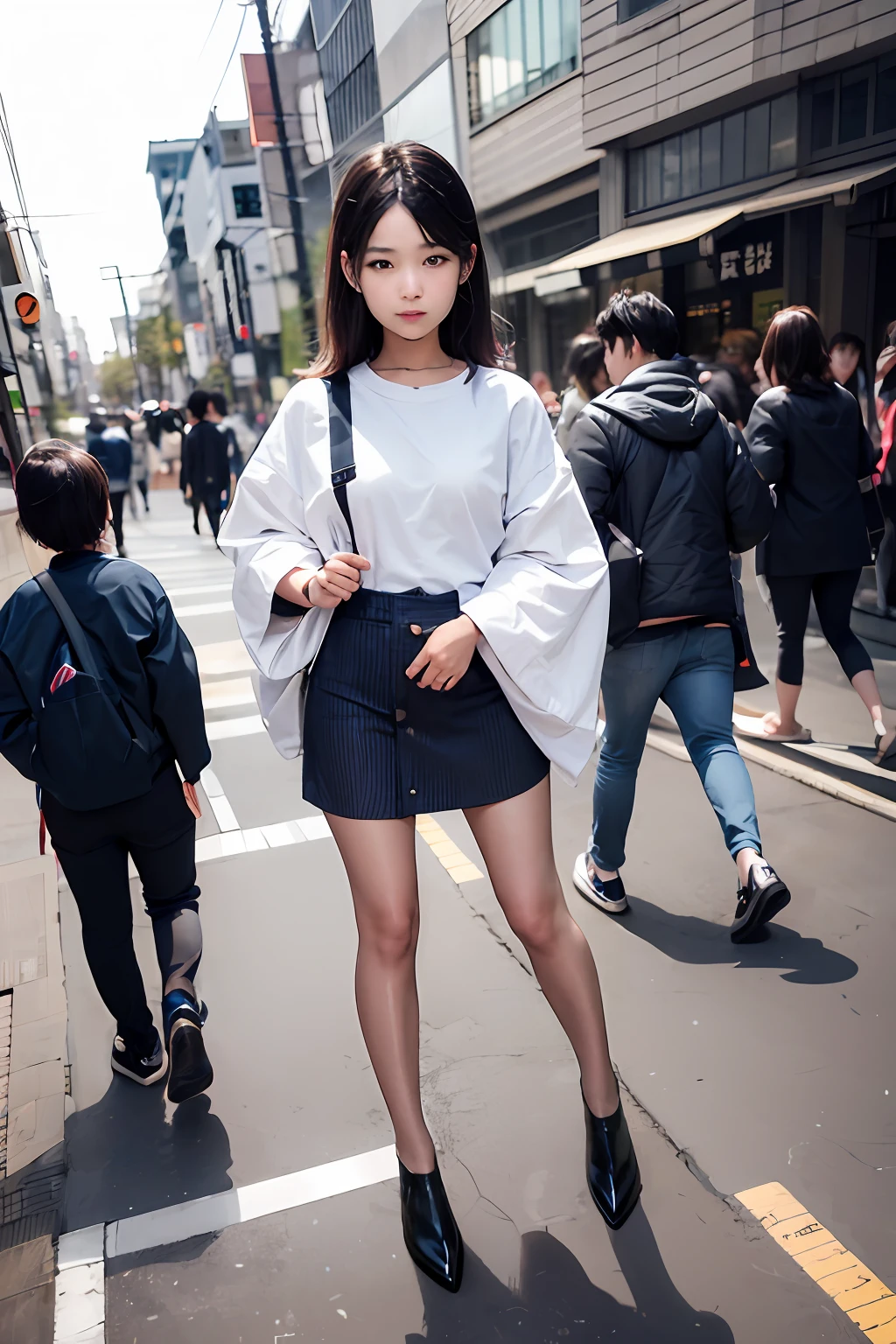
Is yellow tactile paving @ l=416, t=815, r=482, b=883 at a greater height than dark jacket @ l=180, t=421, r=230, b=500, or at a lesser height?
lesser

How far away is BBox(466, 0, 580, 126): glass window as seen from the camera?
519 cm

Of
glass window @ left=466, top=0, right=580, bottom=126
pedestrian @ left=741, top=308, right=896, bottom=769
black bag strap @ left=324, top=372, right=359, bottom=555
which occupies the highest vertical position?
glass window @ left=466, top=0, right=580, bottom=126

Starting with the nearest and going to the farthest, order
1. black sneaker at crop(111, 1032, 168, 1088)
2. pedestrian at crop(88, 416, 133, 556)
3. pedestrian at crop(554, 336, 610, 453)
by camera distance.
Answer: black sneaker at crop(111, 1032, 168, 1088) < pedestrian at crop(554, 336, 610, 453) < pedestrian at crop(88, 416, 133, 556)

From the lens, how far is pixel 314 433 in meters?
1.83

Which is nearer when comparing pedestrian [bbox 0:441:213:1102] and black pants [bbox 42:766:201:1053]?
pedestrian [bbox 0:441:213:1102]

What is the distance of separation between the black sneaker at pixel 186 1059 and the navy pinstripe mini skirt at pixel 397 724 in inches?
33.0

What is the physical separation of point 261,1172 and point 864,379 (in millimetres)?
4649

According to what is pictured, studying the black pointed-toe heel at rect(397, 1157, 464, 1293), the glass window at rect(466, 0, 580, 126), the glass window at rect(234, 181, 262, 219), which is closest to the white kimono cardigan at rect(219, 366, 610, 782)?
the black pointed-toe heel at rect(397, 1157, 464, 1293)

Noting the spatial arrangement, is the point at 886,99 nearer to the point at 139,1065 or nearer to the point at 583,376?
the point at 583,376

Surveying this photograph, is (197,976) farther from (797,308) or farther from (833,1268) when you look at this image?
(797,308)

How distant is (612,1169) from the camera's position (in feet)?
6.68

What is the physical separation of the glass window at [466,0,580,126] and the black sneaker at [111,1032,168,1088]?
485 centimetres

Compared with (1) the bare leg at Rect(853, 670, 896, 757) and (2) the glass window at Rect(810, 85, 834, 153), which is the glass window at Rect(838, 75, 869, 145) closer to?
(2) the glass window at Rect(810, 85, 834, 153)

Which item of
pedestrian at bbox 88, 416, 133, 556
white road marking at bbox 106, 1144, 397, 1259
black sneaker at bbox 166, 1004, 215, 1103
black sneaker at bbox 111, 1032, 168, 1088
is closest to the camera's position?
white road marking at bbox 106, 1144, 397, 1259
